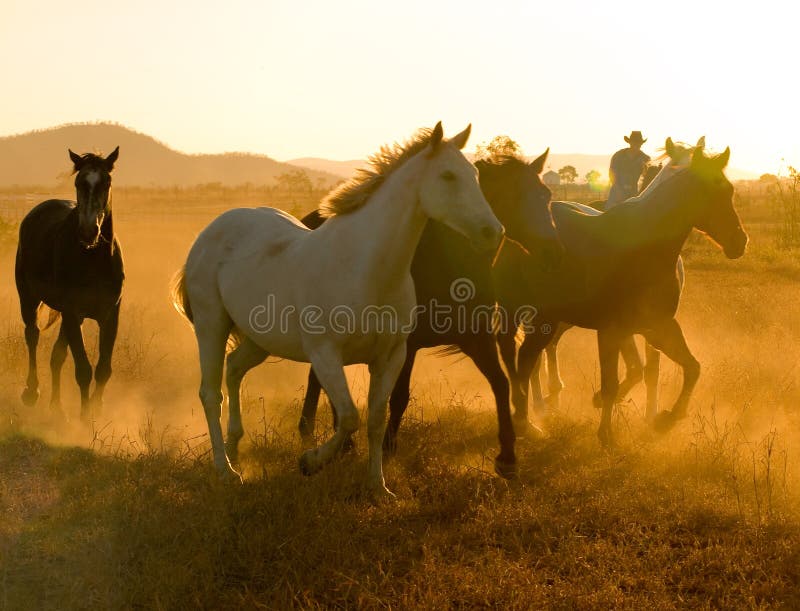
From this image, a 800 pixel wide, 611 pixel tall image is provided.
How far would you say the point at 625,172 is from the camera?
10.8 metres

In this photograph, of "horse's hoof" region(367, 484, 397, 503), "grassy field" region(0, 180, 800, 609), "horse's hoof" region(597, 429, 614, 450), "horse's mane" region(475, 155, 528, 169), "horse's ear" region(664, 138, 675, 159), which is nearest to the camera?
"grassy field" region(0, 180, 800, 609)

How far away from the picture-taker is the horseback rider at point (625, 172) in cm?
1075

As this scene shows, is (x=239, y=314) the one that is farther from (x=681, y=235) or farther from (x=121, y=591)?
(x=681, y=235)

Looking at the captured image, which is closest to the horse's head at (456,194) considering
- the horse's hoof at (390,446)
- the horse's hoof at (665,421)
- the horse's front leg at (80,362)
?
the horse's hoof at (390,446)

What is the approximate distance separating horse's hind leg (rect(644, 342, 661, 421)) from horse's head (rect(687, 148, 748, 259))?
122 cm

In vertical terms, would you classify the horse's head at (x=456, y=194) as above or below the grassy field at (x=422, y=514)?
above

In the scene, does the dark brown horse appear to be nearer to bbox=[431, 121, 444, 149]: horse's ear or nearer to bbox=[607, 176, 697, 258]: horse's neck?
bbox=[607, 176, 697, 258]: horse's neck

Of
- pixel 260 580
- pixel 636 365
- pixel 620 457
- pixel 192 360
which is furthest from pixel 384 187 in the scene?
pixel 192 360

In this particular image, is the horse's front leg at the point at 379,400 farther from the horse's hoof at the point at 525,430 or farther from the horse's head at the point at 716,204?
the horse's head at the point at 716,204

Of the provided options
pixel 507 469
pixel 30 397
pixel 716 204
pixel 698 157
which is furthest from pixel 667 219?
pixel 30 397

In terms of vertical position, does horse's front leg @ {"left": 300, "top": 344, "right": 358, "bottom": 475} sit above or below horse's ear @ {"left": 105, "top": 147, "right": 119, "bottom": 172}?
below

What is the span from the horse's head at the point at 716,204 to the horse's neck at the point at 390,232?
2.98m

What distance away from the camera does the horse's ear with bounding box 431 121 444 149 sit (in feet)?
15.9

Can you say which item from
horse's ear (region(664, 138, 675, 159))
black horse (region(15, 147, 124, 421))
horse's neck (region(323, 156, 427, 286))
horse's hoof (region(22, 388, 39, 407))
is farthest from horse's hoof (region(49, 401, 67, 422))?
horse's ear (region(664, 138, 675, 159))
